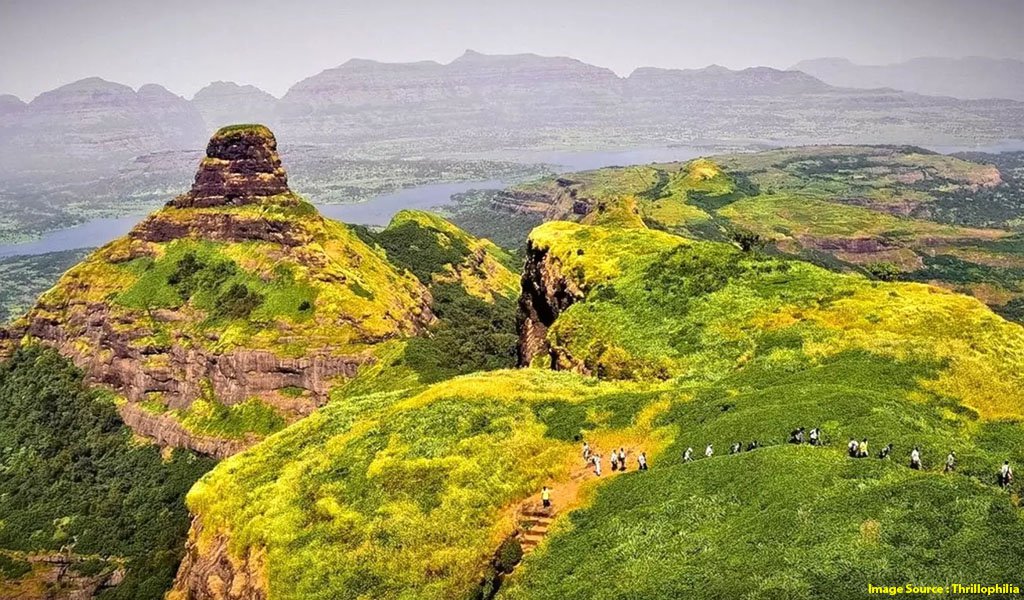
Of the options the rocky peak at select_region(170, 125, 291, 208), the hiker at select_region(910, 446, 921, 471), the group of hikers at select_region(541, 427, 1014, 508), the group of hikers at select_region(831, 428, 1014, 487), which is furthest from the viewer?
the rocky peak at select_region(170, 125, 291, 208)

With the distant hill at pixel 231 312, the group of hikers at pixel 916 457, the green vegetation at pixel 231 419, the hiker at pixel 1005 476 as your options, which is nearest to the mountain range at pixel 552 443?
the hiker at pixel 1005 476

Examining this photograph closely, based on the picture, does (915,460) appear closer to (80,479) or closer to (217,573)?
(217,573)

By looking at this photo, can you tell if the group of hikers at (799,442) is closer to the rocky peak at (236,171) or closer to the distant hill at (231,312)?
the distant hill at (231,312)

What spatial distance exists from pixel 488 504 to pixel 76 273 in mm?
130943

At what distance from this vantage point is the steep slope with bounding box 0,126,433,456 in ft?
374

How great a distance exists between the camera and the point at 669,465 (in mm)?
41938

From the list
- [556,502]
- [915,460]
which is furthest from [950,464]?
[556,502]

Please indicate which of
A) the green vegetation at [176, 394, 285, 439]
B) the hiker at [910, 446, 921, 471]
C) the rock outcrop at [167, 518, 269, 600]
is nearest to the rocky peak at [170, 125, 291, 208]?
the green vegetation at [176, 394, 285, 439]

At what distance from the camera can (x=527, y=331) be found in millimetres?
100812

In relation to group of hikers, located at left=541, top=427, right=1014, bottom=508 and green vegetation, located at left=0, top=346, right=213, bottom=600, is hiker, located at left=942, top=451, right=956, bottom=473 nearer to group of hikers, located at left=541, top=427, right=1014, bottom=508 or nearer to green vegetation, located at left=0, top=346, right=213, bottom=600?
group of hikers, located at left=541, top=427, right=1014, bottom=508

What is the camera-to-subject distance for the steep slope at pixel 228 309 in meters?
114

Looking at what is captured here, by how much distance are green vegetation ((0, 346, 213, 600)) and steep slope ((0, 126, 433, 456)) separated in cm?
406

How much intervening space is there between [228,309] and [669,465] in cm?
10256

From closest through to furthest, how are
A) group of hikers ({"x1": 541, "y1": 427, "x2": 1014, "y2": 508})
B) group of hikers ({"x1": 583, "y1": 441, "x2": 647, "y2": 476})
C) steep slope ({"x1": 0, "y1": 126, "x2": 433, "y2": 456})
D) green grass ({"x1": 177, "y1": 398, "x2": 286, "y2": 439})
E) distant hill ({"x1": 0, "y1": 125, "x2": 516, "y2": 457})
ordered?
group of hikers ({"x1": 541, "y1": 427, "x2": 1014, "y2": 508}) → group of hikers ({"x1": 583, "y1": 441, "x2": 647, "y2": 476}) → green grass ({"x1": 177, "y1": 398, "x2": 286, "y2": 439}) → distant hill ({"x1": 0, "y1": 125, "x2": 516, "y2": 457}) → steep slope ({"x1": 0, "y1": 126, "x2": 433, "y2": 456})
